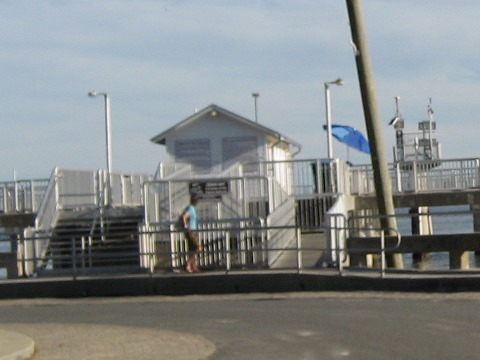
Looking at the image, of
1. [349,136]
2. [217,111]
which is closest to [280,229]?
[217,111]

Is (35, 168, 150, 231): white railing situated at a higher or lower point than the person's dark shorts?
higher

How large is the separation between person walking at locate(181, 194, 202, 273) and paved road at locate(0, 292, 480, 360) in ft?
6.25

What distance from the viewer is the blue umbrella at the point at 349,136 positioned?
46000 mm

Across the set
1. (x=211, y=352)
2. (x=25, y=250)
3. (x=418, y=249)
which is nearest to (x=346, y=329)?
(x=211, y=352)

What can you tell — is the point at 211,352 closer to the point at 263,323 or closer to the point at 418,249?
the point at 263,323

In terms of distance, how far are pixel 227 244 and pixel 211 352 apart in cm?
905

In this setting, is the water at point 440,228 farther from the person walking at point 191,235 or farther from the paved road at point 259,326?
the person walking at point 191,235

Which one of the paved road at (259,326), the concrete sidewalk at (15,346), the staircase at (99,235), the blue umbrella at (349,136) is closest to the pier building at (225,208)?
the staircase at (99,235)

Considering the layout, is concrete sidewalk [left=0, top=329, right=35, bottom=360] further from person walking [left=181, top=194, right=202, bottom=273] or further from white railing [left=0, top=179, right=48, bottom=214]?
white railing [left=0, top=179, right=48, bottom=214]

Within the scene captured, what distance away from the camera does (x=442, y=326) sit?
1505 centimetres

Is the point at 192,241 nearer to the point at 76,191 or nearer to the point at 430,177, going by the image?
the point at 76,191

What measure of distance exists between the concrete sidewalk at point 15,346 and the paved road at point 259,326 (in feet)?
0.56

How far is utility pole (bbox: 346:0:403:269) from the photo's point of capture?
24.2 meters

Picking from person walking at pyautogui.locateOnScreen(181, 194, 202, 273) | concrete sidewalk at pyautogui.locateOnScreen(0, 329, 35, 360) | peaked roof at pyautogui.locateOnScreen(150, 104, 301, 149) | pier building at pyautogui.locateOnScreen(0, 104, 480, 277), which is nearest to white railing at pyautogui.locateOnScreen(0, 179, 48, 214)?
pier building at pyautogui.locateOnScreen(0, 104, 480, 277)
